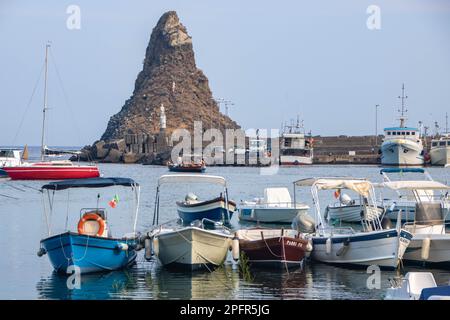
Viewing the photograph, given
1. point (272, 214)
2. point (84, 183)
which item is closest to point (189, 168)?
point (272, 214)

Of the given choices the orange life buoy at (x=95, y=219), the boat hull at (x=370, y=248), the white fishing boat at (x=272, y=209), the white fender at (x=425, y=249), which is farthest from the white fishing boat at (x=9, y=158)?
the white fender at (x=425, y=249)

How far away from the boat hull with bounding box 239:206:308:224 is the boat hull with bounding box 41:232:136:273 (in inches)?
661

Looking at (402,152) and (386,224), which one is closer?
(386,224)

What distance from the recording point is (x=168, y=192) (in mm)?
75812

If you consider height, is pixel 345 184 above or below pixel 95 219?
above

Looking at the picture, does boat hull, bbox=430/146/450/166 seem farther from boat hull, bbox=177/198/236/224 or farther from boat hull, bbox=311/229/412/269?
boat hull, bbox=311/229/412/269

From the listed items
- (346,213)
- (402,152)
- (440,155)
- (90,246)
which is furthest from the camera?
(440,155)

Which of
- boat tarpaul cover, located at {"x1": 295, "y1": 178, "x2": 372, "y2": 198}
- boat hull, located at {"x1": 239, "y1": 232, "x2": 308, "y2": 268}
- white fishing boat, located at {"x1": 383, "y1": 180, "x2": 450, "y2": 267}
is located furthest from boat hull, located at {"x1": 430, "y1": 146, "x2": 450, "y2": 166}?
boat hull, located at {"x1": 239, "y1": 232, "x2": 308, "y2": 268}

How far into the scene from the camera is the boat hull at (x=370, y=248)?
1059 inches

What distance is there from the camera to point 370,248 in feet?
89.9

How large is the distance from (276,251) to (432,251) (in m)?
5.09

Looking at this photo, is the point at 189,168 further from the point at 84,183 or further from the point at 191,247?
the point at 191,247

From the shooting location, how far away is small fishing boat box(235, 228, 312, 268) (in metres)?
27.3
